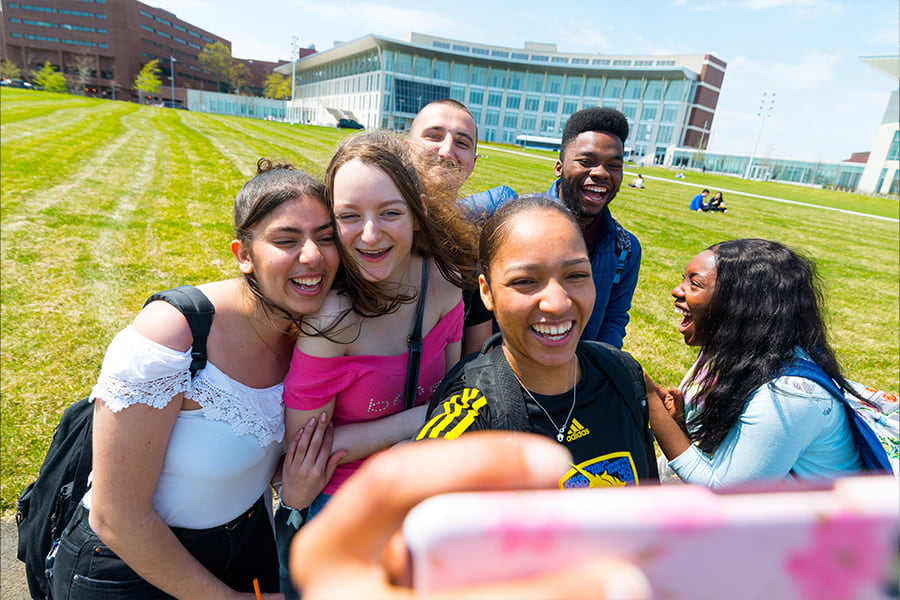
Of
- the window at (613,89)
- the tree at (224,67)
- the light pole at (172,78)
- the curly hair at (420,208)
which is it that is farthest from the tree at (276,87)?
the curly hair at (420,208)

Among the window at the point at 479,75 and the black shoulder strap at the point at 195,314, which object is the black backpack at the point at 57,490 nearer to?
the black shoulder strap at the point at 195,314

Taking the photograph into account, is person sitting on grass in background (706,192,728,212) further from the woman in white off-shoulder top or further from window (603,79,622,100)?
window (603,79,622,100)

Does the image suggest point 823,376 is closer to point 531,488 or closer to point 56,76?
point 531,488

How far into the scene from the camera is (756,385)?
2.17m

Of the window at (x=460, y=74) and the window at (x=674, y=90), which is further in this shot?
the window at (x=460, y=74)

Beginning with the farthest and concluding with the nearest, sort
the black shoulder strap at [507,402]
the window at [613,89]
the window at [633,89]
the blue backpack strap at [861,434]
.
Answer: the window at [613,89] → the window at [633,89] → the blue backpack strap at [861,434] → the black shoulder strap at [507,402]

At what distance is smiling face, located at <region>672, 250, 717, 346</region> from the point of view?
2.53m

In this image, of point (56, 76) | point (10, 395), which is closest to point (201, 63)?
point (56, 76)

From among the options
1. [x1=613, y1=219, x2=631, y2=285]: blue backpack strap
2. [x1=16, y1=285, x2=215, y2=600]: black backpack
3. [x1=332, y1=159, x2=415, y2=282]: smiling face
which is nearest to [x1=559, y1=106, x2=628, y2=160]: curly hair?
[x1=613, y1=219, x2=631, y2=285]: blue backpack strap

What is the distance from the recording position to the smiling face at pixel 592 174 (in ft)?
10.0

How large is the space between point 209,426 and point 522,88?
3541 inches

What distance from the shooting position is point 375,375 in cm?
187

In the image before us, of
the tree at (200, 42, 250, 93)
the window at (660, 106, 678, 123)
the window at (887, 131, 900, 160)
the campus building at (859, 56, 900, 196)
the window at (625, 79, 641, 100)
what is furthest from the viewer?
the tree at (200, 42, 250, 93)

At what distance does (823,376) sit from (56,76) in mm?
93116
